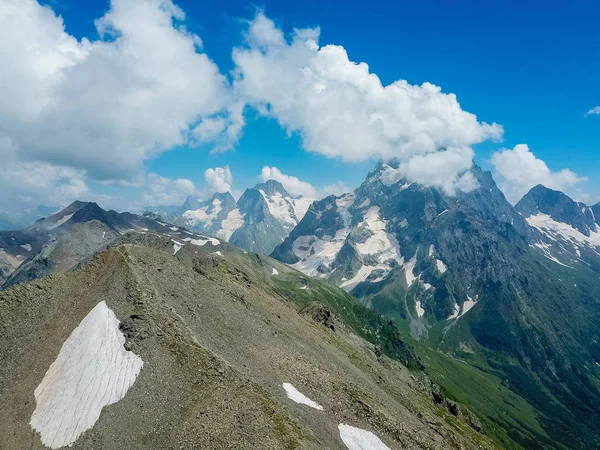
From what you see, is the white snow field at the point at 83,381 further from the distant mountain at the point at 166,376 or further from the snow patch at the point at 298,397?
the snow patch at the point at 298,397

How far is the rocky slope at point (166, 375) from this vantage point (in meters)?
56.2

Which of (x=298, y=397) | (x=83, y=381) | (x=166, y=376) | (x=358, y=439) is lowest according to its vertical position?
(x=83, y=381)

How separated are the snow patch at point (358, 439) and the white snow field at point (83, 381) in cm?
3265

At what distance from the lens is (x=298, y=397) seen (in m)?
68.1

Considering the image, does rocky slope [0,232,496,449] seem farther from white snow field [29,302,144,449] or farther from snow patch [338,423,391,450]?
snow patch [338,423,391,450]

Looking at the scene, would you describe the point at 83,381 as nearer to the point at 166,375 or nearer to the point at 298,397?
the point at 166,375

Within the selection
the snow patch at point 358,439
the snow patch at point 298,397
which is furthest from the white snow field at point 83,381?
the snow patch at point 358,439

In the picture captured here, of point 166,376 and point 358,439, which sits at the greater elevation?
point 358,439

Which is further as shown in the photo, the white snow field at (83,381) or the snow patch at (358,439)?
the snow patch at (358,439)

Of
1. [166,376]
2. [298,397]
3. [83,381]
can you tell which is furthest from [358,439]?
[83,381]

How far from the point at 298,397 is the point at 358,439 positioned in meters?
11.0

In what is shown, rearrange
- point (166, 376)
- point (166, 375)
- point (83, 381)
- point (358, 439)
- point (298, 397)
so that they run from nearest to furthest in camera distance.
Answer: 1. point (166, 376)
2. point (166, 375)
3. point (83, 381)
4. point (358, 439)
5. point (298, 397)

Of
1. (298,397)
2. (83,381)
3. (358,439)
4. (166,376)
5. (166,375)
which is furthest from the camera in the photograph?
(298,397)

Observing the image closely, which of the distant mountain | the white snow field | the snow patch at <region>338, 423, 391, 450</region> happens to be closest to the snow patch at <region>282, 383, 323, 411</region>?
the distant mountain
